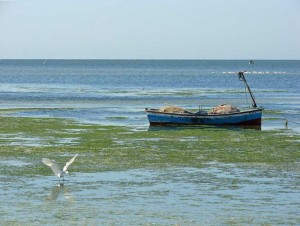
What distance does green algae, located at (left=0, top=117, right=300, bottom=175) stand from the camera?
25.9 meters

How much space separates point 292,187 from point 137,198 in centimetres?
463

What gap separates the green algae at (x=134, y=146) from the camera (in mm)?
25938

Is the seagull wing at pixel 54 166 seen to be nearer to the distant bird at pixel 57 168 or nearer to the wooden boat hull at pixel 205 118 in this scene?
the distant bird at pixel 57 168

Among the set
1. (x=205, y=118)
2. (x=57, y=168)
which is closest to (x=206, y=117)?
(x=205, y=118)

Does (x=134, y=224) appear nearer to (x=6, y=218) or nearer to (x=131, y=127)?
(x=6, y=218)

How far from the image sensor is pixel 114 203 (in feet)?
63.9

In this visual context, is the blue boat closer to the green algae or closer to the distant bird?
the green algae

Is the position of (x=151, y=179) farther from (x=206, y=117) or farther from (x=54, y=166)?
(x=206, y=117)

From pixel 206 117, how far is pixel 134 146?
34.3ft

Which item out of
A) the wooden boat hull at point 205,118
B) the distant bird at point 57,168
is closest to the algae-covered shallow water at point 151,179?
the distant bird at point 57,168

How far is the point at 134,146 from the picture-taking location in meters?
30.2

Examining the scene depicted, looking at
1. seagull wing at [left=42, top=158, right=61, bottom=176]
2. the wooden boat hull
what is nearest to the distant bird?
seagull wing at [left=42, top=158, right=61, bottom=176]

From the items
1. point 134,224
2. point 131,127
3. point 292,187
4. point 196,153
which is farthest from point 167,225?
point 131,127

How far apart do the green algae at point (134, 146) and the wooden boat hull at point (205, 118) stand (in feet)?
3.86
